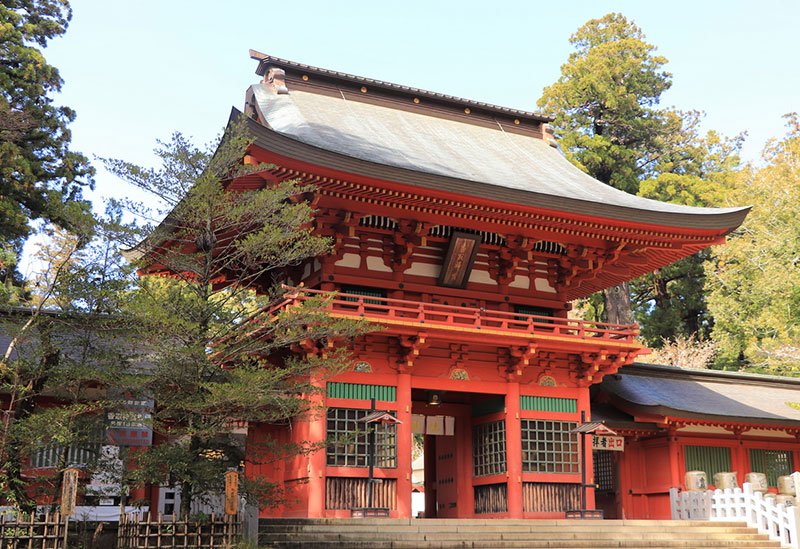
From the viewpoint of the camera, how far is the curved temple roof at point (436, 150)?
57.5 ft

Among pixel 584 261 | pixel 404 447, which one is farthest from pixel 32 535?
pixel 584 261

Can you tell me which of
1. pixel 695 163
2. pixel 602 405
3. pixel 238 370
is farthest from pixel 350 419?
pixel 695 163

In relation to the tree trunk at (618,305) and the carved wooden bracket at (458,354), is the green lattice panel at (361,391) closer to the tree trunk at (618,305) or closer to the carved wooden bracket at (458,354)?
the carved wooden bracket at (458,354)

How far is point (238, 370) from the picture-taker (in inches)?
503

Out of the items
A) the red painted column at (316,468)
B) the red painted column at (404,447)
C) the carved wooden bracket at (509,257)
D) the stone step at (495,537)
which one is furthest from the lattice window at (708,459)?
the red painted column at (316,468)

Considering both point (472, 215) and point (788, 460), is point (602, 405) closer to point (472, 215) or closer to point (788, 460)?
point (788, 460)

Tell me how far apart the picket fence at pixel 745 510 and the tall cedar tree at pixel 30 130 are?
17.3 m

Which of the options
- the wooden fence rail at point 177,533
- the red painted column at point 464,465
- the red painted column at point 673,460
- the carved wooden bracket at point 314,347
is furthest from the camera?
the red painted column at point 673,460

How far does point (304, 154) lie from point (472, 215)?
4322mm

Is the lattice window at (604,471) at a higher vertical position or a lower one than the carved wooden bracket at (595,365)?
lower

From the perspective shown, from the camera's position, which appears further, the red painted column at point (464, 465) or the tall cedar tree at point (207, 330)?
the red painted column at point (464, 465)

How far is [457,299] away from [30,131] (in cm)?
1232

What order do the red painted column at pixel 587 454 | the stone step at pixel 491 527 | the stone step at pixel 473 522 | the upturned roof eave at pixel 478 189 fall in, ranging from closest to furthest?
the stone step at pixel 491 527, the stone step at pixel 473 522, the upturned roof eave at pixel 478 189, the red painted column at pixel 587 454

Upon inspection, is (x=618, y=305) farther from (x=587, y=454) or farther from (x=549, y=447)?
(x=549, y=447)
